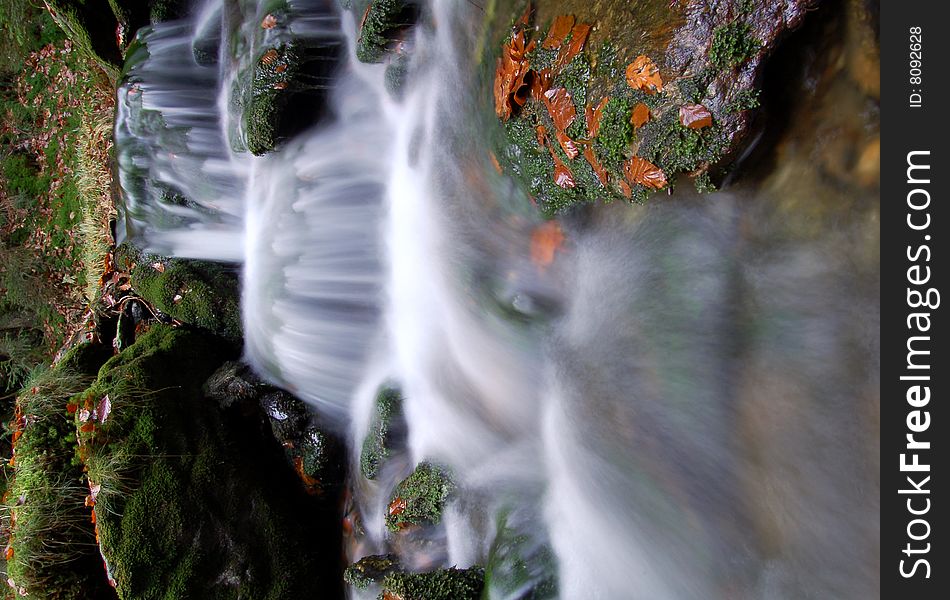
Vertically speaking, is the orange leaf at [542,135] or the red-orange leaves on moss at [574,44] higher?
the red-orange leaves on moss at [574,44]

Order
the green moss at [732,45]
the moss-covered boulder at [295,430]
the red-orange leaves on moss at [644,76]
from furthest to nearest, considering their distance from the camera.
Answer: the moss-covered boulder at [295,430] < the red-orange leaves on moss at [644,76] < the green moss at [732,45]

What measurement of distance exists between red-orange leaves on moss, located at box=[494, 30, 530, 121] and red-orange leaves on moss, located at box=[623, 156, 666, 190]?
773 mm

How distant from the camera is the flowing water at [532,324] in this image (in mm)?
2607

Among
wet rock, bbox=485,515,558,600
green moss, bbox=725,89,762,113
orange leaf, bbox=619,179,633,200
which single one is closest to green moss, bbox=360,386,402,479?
wet rock, bbox=485,515,558,600

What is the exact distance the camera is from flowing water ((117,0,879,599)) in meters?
2.61

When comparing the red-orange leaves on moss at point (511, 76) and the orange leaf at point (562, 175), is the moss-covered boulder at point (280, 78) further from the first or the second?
the orange leaf at point (562, 175)

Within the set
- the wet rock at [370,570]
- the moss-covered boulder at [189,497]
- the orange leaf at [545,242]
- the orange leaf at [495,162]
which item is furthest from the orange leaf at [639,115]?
the moss-covered boulder at [189,497]

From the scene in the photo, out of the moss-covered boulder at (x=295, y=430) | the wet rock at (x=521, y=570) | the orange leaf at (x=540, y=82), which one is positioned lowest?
the wet rock at (x=521, y=570)

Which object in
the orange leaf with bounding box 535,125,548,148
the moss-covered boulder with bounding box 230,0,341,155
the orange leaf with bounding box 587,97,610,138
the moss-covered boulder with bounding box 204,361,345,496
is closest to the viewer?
the orange leaf with bounding box 587,97,610,138

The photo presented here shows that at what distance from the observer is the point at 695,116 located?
2420 millimetres

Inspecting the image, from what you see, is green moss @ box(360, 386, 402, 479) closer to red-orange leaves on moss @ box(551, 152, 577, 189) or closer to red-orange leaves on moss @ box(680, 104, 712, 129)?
red-orange leaves on moss @ box(551, 152, 577, 189)

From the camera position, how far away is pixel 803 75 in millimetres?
2420

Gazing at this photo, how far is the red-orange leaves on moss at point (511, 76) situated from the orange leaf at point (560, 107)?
206 mm

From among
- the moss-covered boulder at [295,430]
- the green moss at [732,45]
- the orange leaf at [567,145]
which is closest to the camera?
the green moss at [732,45]
